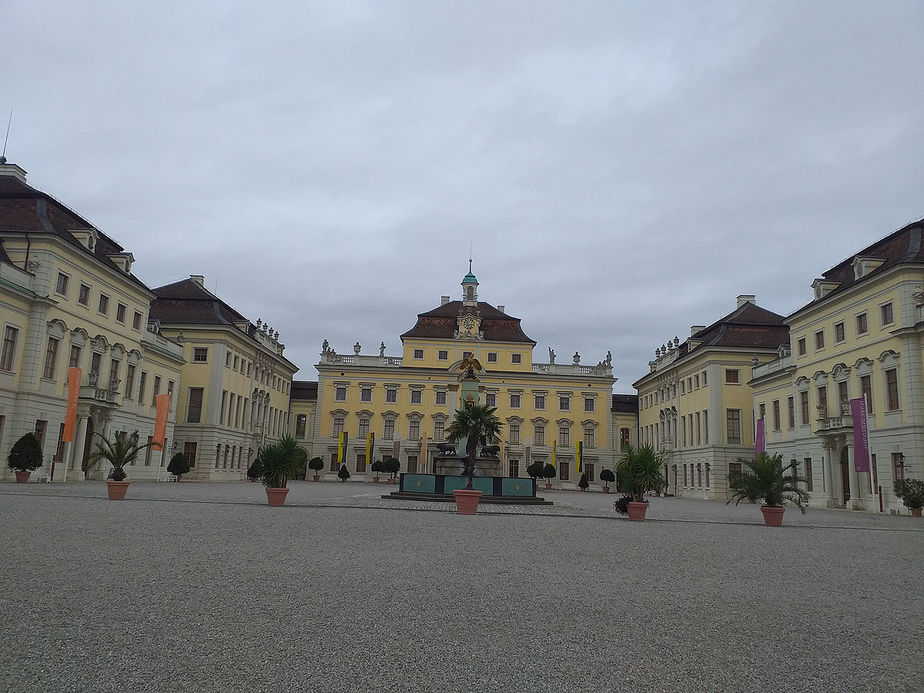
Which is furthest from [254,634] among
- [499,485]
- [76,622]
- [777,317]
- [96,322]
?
[777,317]

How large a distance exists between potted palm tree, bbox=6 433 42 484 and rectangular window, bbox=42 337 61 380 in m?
4.64

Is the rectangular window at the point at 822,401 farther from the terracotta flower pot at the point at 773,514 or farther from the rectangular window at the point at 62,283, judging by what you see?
the rectangular window at the point at 62,283

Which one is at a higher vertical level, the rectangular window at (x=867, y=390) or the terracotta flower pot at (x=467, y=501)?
the rectangular window at (x=867, y=390)

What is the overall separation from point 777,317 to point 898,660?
53.1 metres

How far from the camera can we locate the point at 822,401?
38.7 metres

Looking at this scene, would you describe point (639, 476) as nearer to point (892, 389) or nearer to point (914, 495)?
point (914, 495)

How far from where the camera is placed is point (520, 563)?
10.2 metres

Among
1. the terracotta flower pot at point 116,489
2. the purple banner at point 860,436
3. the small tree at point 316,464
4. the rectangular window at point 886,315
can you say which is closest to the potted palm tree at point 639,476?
the terracotta flower pot at point 116,489

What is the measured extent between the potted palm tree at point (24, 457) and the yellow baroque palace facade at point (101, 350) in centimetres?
155

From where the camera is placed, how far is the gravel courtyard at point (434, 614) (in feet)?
16.0

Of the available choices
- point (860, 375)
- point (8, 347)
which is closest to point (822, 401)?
point (860, 375)

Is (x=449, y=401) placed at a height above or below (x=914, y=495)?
above

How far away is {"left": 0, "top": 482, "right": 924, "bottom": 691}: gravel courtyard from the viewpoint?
16.0 feet

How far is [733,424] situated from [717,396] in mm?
2250
